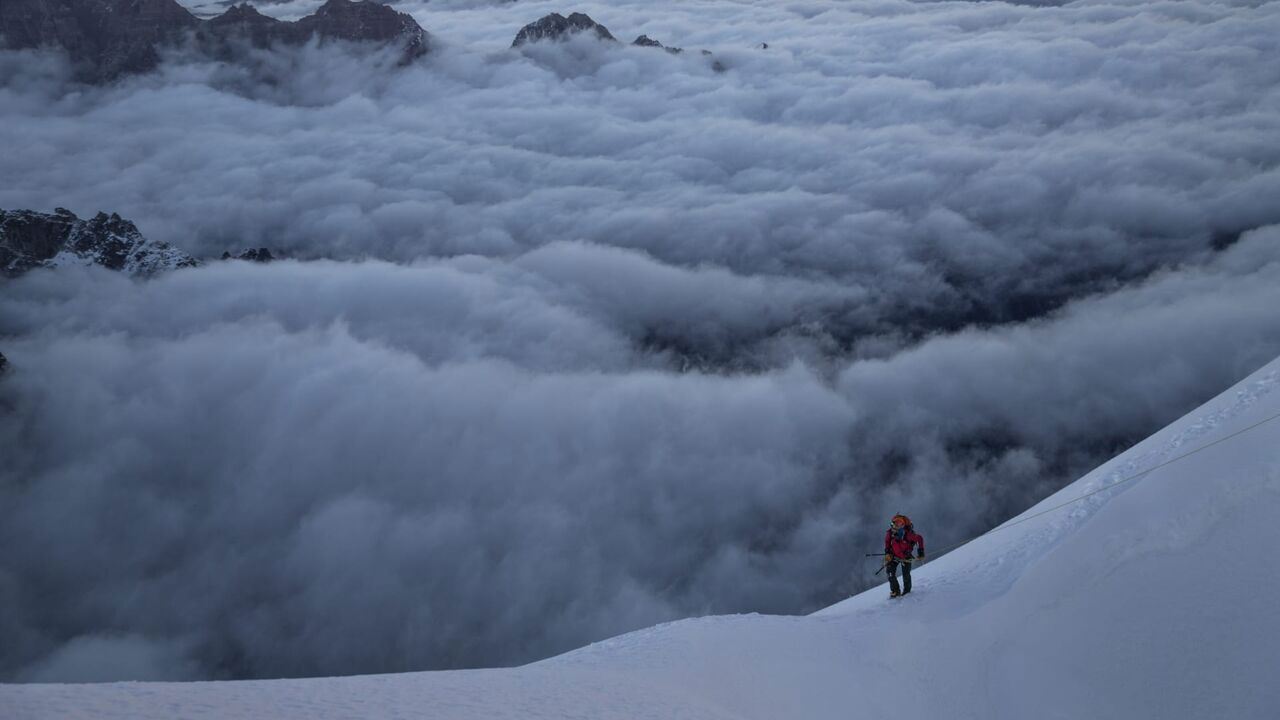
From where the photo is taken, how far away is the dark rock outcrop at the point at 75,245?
130 metres

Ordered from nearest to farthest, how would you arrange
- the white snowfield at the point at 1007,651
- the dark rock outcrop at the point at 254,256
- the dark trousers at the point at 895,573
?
the white snowfield at the point at 1007,651, the dark trousers at the point at 895,573, the dark rock outcrop at the point at 254,256

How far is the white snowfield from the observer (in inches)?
343

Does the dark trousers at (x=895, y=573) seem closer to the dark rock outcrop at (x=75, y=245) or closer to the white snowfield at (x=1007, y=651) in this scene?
the white snowfield at (x=1007, y=651)

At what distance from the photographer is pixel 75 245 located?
13962 centimetres

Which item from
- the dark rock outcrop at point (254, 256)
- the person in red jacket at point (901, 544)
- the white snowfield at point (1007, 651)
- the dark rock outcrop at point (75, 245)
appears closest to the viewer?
the white snowfield at point (1007, 651)

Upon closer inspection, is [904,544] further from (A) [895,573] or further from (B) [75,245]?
(B) [75,245]

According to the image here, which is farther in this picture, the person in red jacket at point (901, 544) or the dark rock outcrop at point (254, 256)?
the dark rock outcrop at point (254, 256)

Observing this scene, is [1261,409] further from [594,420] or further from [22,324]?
[22,324]

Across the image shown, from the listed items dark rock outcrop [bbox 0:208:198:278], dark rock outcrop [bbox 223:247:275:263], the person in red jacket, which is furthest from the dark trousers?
dark rock outcrop [bbox 223:247:275:263]

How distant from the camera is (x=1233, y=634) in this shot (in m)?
9.44

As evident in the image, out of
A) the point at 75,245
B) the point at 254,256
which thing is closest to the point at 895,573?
the point at 254,256

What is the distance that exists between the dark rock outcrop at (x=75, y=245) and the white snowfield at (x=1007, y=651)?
164 metres

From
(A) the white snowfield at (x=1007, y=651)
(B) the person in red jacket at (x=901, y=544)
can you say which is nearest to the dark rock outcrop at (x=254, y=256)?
(A) the white snowfield at (x=1007, y=651)

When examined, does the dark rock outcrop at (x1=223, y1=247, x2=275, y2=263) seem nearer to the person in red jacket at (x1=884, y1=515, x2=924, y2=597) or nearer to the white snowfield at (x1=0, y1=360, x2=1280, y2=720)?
the white snowfield at (x1=0, y1=360, x2=1280, y2=720)
